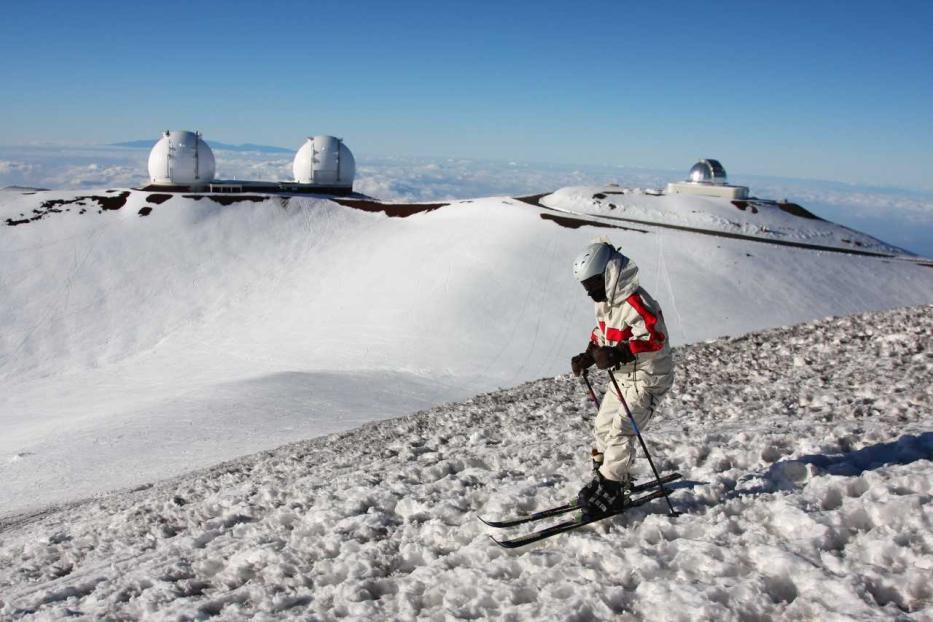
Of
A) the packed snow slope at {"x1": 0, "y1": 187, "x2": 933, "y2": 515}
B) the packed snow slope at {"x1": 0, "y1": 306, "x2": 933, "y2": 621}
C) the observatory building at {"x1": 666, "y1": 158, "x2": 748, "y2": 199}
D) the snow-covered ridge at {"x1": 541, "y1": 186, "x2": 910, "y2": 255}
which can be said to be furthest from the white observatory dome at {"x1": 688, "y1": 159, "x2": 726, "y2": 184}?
the packed snow slope at {"x1": 0, "y1": 306, "x2": 933, "y2": 621}

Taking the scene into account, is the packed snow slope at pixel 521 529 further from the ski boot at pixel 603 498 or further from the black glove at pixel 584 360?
the black glove at pixel 584 360

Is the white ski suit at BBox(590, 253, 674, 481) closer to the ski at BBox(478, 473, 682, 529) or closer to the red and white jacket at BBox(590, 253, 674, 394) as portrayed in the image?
the red and white jacket at BBox(590, 253, 674, 394)

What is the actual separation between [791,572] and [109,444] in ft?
51.4

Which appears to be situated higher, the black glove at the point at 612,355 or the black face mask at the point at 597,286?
the black face mask at the point at 597,286

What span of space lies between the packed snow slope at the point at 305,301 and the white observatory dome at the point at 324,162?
9.84m

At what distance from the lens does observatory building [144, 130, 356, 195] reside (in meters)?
54.0

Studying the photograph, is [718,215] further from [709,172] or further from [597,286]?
[597,286]

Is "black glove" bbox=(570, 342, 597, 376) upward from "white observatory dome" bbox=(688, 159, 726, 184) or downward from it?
downward

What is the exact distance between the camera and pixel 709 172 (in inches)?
2157

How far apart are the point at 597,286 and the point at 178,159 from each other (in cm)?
5456

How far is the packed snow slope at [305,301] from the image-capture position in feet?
59.4

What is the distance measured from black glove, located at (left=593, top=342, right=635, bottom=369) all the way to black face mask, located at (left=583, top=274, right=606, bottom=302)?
501 mm

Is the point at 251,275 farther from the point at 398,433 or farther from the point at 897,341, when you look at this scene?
the point at 897,341

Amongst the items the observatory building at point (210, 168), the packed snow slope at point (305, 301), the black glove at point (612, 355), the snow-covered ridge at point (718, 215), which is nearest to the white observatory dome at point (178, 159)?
the observatory building at point (210, 168)
